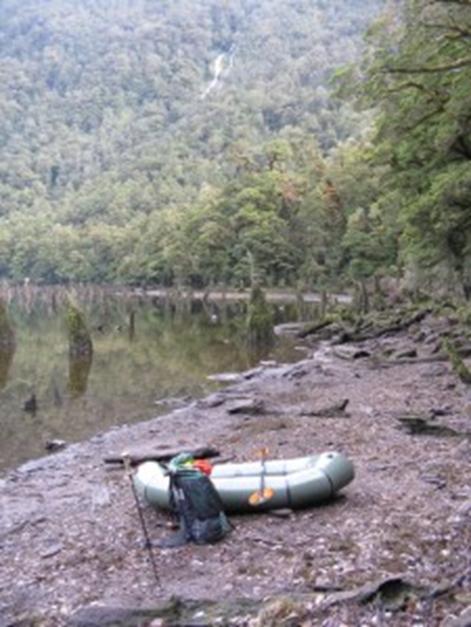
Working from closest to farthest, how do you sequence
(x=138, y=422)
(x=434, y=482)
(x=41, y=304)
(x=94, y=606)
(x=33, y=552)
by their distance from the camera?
(x=94, y=606)
(x=33, y=552)
(x=434, y=482)
(x=138, y=422)
(x=41, y=304)

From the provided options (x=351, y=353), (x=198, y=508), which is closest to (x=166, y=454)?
(x=198, y=508)

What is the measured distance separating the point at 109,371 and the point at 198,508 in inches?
945

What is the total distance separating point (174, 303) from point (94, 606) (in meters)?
80.2

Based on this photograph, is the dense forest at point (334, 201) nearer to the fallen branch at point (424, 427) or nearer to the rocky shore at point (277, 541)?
the fallen branch at point (424, 427)

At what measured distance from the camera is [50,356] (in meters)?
40.1

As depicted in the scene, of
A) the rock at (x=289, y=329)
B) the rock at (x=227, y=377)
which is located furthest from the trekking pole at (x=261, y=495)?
the rock at (x=289, y=329)

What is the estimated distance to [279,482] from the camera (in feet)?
33.6

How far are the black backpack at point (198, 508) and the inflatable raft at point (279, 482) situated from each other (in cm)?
61

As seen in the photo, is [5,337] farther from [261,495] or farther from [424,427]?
[261,495]

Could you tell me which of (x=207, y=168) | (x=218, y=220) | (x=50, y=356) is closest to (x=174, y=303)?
(x=218, y=220)

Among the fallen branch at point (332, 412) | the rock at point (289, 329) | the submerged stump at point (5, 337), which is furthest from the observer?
the rock at point (289, 329)

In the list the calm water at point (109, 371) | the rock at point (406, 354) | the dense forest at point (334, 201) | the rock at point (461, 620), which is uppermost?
the dense forest at point (334, 201)

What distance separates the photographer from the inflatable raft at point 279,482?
10.1 m

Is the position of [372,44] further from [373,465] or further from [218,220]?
[218,220]
